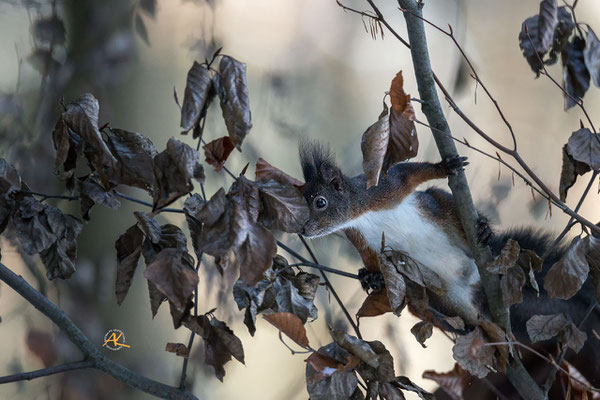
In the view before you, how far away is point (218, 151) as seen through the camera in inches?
32.3

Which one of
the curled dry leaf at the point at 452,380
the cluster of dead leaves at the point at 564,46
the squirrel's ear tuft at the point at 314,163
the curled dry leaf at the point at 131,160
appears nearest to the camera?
the curled dry leaf at the point at 131,160

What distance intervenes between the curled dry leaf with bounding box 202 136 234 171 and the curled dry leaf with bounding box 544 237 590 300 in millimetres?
468

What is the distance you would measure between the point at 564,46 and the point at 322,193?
538 mm

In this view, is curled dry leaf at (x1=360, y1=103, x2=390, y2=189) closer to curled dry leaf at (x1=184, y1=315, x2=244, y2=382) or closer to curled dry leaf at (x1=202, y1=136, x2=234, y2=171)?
curled dry leaf at (x1=202, y1=136, x2=234, y2=171)

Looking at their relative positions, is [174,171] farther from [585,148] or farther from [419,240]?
[419,240]

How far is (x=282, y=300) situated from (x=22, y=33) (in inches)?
36.9

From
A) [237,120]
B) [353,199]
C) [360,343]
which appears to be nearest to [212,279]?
[353,199]

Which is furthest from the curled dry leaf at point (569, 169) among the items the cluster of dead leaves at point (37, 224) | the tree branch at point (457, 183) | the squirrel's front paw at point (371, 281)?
the cluster of dead leaves at point (37, 224)

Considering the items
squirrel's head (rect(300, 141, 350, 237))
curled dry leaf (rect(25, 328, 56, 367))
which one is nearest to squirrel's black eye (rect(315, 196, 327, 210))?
squirrel's head (rect(300, 141, 350, 237))

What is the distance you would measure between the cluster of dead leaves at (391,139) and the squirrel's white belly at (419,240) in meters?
0.58

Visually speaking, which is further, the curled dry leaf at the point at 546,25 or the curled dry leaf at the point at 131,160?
the curled dry leaf at the point at 546,25

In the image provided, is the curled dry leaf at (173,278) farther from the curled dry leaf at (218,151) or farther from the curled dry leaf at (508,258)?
the curled dry leaf at (508,258)

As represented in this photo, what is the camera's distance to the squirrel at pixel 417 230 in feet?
4.20

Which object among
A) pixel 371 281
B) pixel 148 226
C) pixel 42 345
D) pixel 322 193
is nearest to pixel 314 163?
pixel 322 193
